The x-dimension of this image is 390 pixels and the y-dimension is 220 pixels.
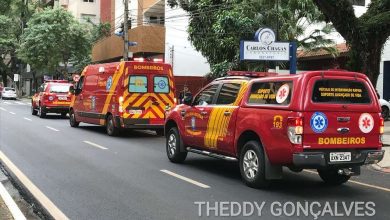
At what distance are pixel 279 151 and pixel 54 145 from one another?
8.09 meters

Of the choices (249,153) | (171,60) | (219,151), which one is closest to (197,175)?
(219,151)

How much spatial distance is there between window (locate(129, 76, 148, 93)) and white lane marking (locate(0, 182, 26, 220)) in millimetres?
8819

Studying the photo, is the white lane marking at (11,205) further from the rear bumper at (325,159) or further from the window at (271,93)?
the window at (271,93)

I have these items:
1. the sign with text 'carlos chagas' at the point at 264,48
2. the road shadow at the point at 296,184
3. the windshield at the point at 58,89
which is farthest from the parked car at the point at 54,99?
the road shadow at the point at 296,184

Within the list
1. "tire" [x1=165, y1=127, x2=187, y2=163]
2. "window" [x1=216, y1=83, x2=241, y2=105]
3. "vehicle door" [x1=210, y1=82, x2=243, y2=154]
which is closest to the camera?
"vehicle door" [x1=210, y1=82, x2=243, y2=154]

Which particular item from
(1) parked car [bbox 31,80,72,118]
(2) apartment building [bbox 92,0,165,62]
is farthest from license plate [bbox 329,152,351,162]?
(2) apartment building [bbox 92,0,165,62]

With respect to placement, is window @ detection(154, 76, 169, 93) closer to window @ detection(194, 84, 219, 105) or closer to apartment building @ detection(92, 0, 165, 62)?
window @ detection(194, 84, 219, 105)

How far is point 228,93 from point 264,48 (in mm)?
6827

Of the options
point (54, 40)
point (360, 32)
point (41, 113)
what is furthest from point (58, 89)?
point (54, 40)

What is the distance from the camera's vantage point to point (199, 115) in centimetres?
1045

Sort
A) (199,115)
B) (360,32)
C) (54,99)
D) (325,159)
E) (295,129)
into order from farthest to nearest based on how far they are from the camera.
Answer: (54,99)
(360,32)
(199,115)
(325,159)
(295,129)

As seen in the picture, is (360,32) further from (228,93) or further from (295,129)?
(295,129)

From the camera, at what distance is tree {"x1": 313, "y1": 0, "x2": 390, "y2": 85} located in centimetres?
1463

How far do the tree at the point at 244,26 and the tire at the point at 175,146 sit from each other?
35.9 ft
